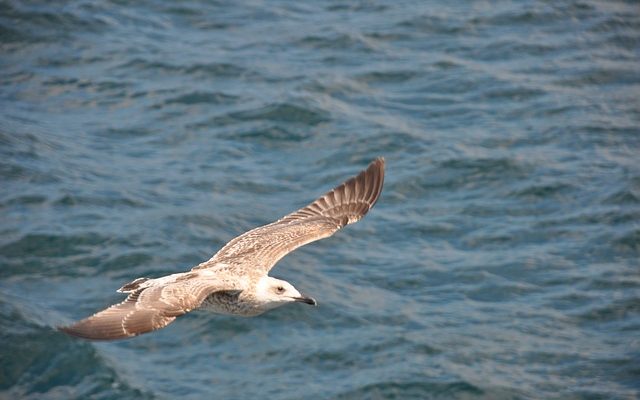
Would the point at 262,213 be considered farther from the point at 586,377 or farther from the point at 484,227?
the point at 586,377

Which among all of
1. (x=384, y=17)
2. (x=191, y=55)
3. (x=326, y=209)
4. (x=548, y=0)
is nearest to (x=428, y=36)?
(x=384, y=17)

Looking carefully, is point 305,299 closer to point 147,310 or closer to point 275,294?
point 275,294

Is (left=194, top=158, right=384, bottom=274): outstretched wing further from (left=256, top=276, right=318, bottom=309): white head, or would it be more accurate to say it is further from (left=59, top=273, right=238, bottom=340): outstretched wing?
(left=59, top=273, right=238, bottom=340): outstretched wing

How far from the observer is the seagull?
9.78m

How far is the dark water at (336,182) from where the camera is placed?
13.5m

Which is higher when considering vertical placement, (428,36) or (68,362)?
(428,36)

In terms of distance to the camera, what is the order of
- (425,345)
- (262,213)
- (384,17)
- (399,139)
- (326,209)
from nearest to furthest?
(326,209), (425,345), (262,213), (399,139), (384,17)

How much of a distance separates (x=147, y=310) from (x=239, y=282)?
4.38 ft

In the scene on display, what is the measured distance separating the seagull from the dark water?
1926mm

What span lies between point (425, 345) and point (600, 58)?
8.08 meters

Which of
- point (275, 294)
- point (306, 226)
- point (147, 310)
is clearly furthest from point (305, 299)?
point (147, 310)

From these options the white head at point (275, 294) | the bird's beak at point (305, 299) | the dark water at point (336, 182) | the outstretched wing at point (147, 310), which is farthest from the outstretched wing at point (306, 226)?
the dark water at point (336, 182)

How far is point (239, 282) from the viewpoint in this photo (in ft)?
36.3

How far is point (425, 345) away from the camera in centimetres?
1389
